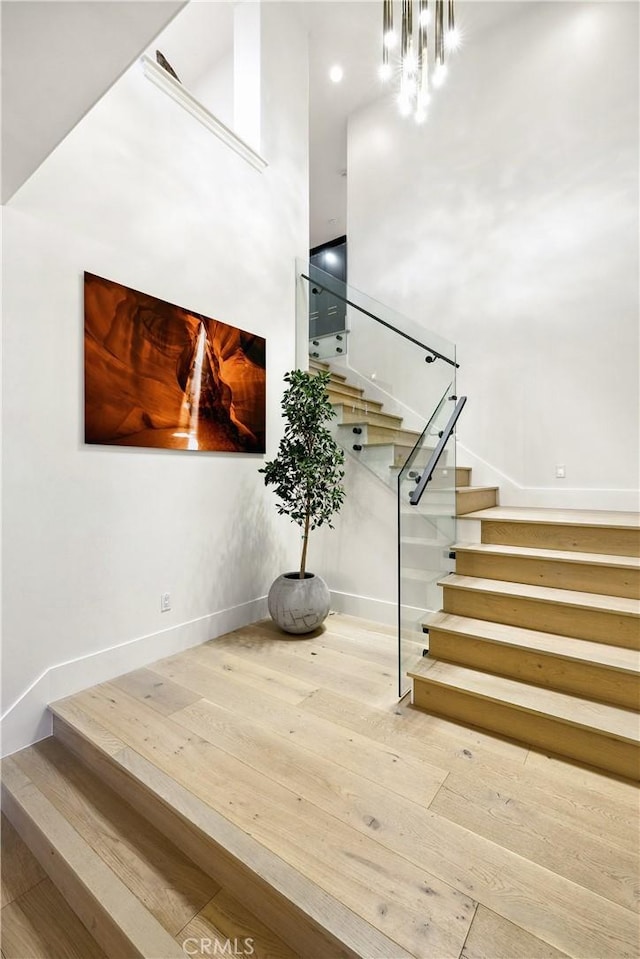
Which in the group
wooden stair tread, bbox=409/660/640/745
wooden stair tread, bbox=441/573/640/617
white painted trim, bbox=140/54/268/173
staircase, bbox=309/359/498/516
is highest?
white painted trim, bbox=140/54/268/173

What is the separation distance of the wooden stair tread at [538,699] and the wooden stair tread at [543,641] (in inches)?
7.0

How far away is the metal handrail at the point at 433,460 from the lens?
7.84 feet

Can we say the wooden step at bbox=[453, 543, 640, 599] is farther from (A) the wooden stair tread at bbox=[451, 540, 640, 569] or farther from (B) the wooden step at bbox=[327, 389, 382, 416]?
(B) the wooden step at bbox=[327, 389, 382, 416]

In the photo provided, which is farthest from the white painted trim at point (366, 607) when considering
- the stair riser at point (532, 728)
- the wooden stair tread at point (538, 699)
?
the stair riser at point (532, 728)

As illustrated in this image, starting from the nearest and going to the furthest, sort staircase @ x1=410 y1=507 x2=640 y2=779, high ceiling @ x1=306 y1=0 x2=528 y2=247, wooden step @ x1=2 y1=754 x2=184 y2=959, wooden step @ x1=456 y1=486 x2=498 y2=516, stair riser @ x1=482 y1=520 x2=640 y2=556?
wooden step @ x1=2 y1=754 x2=184 y2=959 < staircase @ x1=410 y1=507 x2=640 y2=779 < stair riser @ x1=482 y1=520 x2=640 y2=556 < wooden step @ x1=456 y1=486 x2=498 y2=516 < high ceiling @ x1=306 y1=0 x2=528 y2=247

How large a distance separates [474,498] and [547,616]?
1.34 m

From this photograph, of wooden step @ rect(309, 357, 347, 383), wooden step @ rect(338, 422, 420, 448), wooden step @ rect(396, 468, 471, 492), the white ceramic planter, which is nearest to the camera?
wooden step @ rect(396, 468, 471, 492)

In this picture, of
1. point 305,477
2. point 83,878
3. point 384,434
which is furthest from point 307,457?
point 83,878

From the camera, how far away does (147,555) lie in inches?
102

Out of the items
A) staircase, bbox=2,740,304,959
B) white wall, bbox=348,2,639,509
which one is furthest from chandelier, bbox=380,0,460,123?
staircase, bbox=2,740,304,959

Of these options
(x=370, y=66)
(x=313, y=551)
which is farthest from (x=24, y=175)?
(x=370, y=66)

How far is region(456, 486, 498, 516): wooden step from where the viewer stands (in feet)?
10.7

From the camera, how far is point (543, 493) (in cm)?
393

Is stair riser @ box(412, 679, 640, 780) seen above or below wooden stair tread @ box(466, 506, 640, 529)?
below
